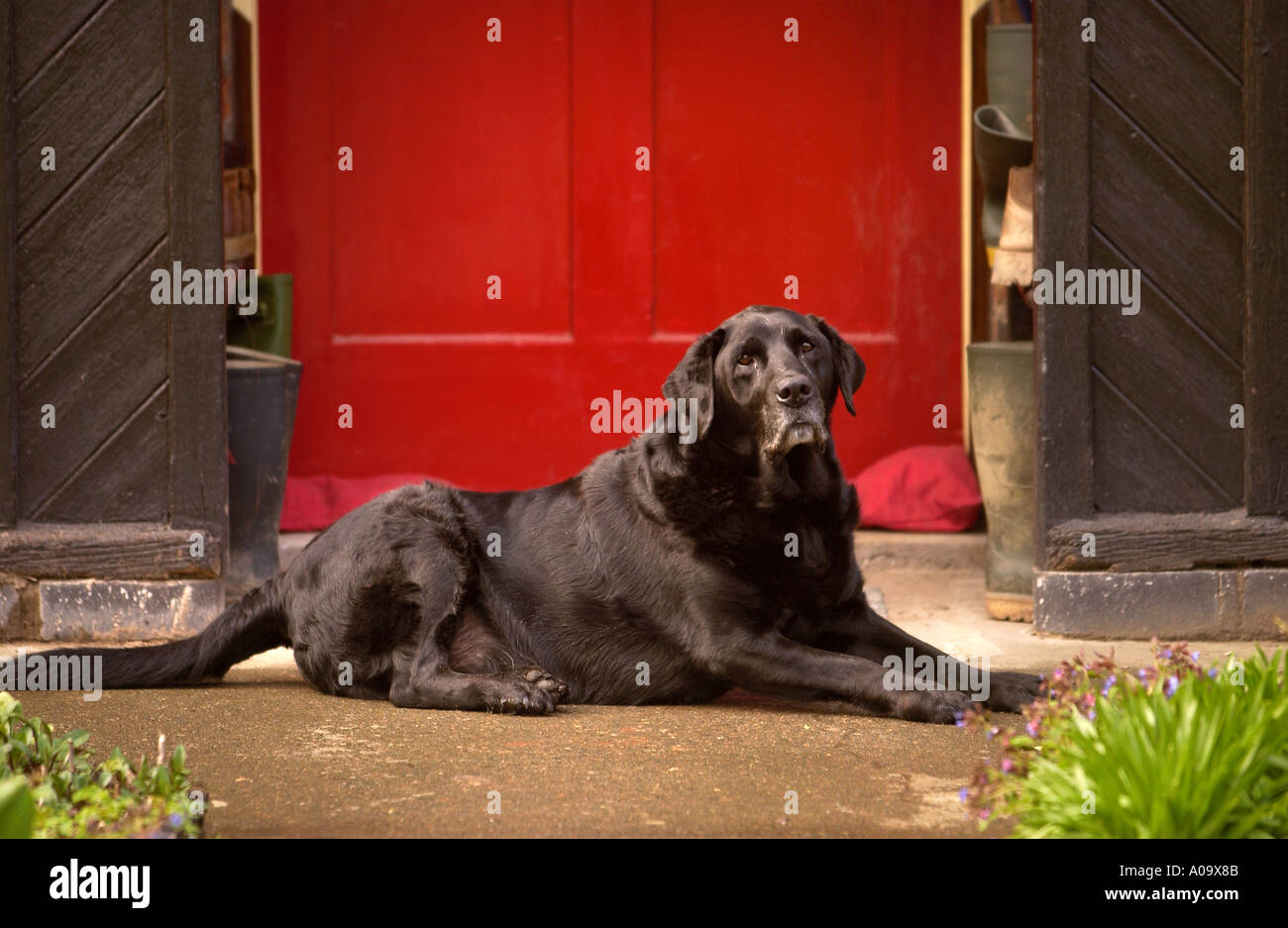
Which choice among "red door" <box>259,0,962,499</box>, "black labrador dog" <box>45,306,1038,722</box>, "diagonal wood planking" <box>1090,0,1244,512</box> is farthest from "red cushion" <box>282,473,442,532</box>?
"diagonal wood planking" <box>1090,0,1244,512</box>

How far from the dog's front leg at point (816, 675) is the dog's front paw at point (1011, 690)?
0.27ft

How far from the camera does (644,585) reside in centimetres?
440

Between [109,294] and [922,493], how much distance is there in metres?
3.56

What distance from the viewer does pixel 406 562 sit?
14.5 ft

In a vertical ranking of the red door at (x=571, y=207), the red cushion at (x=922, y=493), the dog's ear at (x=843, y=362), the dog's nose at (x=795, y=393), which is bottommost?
the red cushion at (x=922, y=493)

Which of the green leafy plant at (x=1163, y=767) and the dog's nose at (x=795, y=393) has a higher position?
the dog's nose at (x=795, y=393)

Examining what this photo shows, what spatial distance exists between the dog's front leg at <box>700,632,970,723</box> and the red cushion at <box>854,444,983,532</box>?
2645 millimetres

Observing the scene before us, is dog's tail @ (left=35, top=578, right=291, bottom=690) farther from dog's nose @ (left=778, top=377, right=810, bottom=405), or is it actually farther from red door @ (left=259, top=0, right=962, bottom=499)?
red door @ (left=259, top=0, right=962, bottom=499)

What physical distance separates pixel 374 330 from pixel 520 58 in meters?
1.43

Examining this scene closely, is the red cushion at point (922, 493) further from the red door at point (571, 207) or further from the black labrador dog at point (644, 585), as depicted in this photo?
the black labrador dog at point (644, 585)

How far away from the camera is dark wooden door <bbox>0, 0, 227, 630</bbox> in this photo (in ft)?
17.4

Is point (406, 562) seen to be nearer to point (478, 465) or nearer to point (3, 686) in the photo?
point (3, 686)

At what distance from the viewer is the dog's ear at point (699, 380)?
433 cm

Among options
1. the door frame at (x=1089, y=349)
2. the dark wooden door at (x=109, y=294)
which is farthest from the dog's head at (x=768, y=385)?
the dark wooden door at (x=109, y=294)
